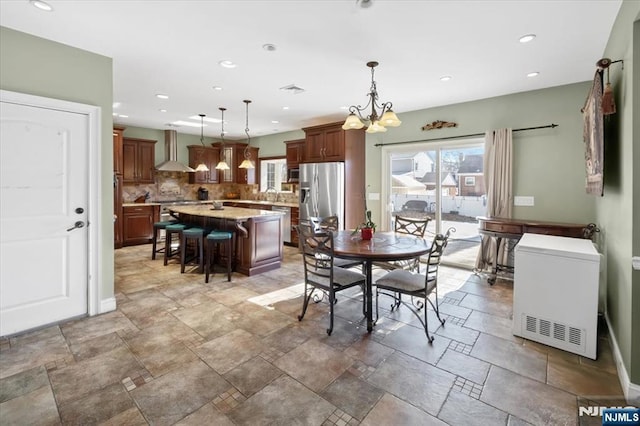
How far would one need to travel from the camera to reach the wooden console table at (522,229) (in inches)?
141

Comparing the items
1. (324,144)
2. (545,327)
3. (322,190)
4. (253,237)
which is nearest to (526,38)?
(545,327)

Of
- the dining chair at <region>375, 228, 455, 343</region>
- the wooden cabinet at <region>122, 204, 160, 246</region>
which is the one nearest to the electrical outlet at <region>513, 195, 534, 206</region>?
the dining chair at <region>375, 228, 455, 343</region>

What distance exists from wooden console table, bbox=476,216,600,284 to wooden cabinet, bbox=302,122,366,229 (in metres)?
2.42

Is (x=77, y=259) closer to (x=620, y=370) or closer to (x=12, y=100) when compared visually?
(x=12, y=100)

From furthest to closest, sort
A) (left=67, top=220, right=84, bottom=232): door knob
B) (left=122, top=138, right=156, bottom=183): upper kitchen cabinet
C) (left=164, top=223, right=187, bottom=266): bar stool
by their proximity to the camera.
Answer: (left=122, top=138, right=156, bottom=183): upper kitchen cabinet < (left=164, top=223, right=187, bottom=266): bar stool < (left=67, top=220, right=84, bottom=232): door knob

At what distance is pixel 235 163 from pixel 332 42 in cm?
619

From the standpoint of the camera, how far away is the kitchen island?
4680 mm

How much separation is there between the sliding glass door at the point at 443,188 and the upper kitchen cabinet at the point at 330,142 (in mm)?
685

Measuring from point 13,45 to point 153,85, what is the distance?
65.5 inches

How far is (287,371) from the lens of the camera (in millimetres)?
2277

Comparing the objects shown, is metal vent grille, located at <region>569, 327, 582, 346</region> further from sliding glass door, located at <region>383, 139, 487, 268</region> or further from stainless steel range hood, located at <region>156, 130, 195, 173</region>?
stainless steel range hood, located at <region>156, 130, 195, 173</region>

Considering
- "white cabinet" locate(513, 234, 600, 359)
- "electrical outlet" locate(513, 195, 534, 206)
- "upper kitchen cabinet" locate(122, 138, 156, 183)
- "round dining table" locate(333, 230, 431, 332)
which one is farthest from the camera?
"upper kitchen cabinet" locate(122, 138, 156, 183)

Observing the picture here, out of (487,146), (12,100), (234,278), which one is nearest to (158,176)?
(234,278)

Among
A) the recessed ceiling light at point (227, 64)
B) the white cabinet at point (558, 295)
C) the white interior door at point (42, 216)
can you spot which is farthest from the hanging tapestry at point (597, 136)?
the white interior door at point (42, 216)
